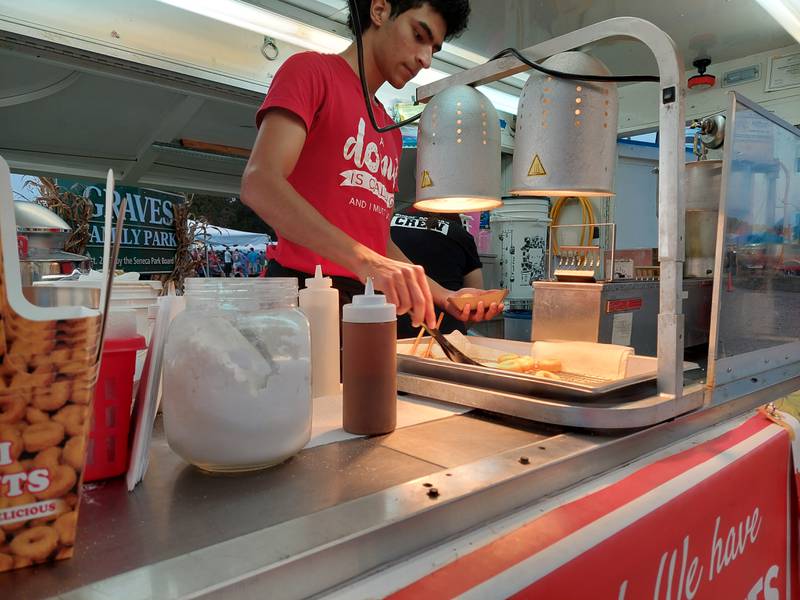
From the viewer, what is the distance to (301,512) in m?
0.51

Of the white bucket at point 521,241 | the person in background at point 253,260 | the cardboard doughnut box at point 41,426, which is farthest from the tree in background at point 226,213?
the cardboard doughnut box at point 41,426

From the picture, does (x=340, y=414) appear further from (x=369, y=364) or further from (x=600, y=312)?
(x=600, y=312)

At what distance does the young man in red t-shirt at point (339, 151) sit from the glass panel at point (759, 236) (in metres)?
0.52

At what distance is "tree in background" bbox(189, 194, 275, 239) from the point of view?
492 cm

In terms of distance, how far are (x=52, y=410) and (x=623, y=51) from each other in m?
2.67

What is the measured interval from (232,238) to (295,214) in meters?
4.06

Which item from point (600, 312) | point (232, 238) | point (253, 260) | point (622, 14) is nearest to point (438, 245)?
point (622, 14)

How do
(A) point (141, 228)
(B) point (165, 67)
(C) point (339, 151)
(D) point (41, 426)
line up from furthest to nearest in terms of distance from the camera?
(A) point (141, 228)
(B) point (165, 67)
(C) point (339, 151)
(D) point (41, 426)

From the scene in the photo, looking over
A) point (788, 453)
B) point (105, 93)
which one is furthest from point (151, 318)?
point (105, 93)

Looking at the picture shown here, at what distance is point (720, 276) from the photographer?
1.06 metres

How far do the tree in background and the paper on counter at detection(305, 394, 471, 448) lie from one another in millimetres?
4170

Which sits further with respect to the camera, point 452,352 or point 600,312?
point 600,312

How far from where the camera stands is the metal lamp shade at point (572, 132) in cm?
92

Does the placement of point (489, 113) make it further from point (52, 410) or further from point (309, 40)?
point (309, 40)
